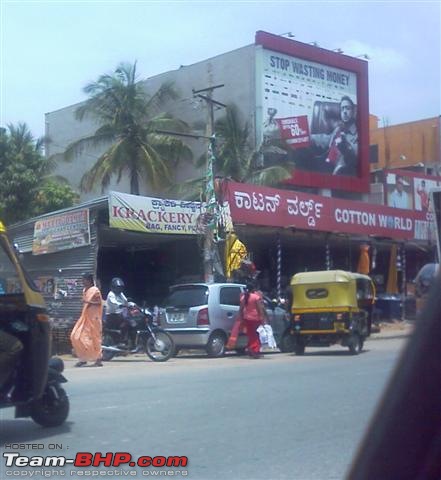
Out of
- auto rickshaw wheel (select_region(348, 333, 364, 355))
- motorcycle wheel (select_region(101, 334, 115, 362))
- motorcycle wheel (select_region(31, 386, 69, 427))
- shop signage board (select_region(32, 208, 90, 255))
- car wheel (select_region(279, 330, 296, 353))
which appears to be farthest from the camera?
shop signage board (select_region(32, 208, 90, 255))

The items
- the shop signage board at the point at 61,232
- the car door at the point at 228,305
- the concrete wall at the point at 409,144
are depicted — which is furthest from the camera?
the concrete wall at the point at 409,144

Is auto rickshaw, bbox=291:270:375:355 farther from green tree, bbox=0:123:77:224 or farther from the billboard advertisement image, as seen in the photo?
the billboard advertisement image

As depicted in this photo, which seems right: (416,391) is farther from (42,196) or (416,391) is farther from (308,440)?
(42,196)

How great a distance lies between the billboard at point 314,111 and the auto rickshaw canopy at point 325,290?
1541 cm

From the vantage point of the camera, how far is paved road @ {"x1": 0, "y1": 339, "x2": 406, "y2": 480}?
728cm

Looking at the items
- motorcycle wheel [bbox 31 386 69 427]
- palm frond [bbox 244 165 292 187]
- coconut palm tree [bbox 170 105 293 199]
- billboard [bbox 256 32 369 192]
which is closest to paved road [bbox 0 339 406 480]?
motorcycle wheel [bbox 31 386 69 427]

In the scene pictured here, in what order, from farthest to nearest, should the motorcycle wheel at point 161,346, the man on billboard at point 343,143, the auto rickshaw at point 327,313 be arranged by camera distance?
the man on billboard at point 343,143
the auto rickshaw at point 327,313
the motorcycle wheel at point 161,346

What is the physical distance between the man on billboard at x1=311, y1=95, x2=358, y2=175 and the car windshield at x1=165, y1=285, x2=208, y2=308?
21.0 metres

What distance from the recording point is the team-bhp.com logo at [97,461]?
281 inches

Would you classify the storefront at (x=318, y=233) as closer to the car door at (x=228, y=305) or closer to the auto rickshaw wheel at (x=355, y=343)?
the car door at (x=228, y=305)

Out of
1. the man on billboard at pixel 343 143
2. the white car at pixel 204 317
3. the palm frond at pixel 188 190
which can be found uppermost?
the man on billboard at pixel 343 143

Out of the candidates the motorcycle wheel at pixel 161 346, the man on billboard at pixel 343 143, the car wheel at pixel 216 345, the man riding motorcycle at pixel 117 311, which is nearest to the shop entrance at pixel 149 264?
the car wheel at pixel 216 345

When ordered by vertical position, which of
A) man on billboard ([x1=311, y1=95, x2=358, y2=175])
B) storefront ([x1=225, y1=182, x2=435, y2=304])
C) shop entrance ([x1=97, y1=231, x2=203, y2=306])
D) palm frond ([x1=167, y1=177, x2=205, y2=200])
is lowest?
shop entrance ([x1=97, y1=231, x2=203, y2=306])

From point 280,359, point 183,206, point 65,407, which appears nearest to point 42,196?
point 183,206
